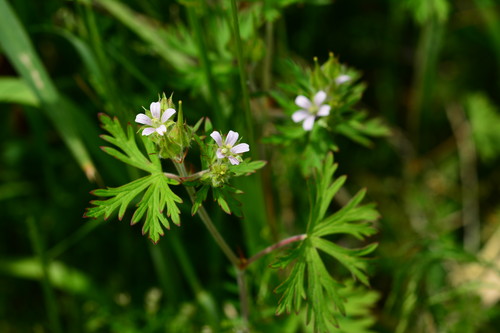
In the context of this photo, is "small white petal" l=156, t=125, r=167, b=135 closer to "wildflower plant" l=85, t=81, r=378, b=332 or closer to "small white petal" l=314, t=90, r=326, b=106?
"wildflower plant" l=85, t=81, r=378, b=332

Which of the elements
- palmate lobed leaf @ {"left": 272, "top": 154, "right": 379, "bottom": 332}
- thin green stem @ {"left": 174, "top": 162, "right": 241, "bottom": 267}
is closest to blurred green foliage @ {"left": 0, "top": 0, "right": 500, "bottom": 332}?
palmate lobed leaf @ {"left": 272, "top": 154, "right": 379, "bottom": 332}

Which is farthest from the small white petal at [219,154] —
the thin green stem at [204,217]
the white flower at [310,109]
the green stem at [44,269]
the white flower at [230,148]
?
the green stem at [44,269]

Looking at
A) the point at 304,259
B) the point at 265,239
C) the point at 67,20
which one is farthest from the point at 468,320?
the point at 67,20

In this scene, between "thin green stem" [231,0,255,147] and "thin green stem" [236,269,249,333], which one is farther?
"thin green stem" [236,269,249,333]

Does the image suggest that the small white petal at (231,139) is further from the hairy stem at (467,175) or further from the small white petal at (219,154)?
the hairy stem at (467,175)

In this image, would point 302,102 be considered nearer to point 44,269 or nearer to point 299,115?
point 299,115

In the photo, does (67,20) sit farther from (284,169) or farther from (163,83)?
(284,169)

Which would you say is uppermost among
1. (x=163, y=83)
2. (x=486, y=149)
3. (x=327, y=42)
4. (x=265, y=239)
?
(x=327, y=42)

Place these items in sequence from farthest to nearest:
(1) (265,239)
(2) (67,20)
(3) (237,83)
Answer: (2) (67,20)
(1) (265,239)
(3) (237,83)
